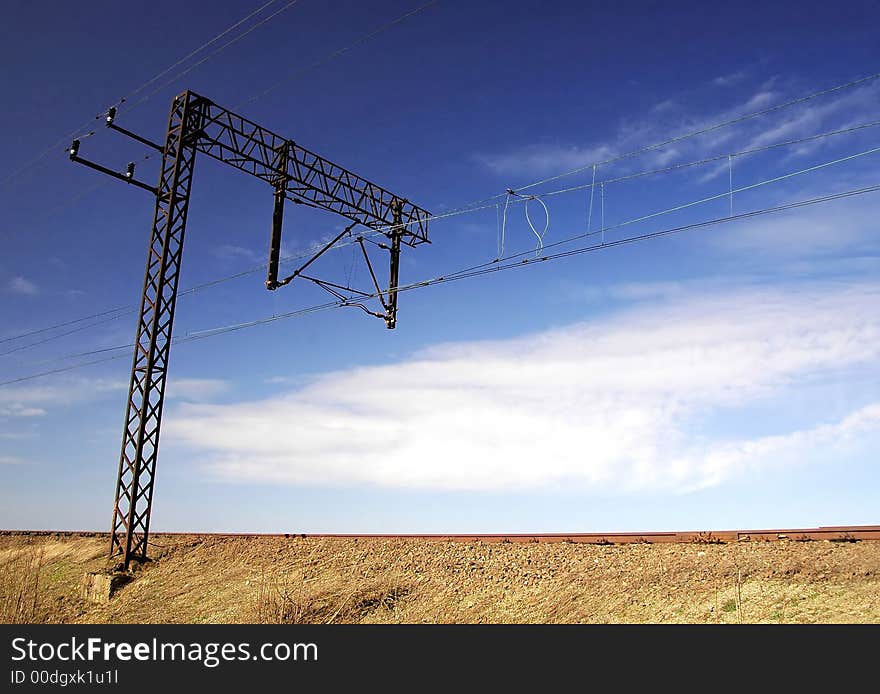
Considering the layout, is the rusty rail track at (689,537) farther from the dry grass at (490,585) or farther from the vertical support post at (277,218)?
the vertical support post at (277,218)

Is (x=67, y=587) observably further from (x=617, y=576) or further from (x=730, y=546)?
(x=730, y=546)

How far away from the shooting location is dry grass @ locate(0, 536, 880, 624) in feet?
33.4

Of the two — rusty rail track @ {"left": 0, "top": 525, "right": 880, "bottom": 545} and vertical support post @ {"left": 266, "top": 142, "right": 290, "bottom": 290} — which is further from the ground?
vertical support post @ {"left": 266, "top": 142, "right": 290, "bottom": 290}

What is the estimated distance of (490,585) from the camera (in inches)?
499

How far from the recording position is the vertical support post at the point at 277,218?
790 inches

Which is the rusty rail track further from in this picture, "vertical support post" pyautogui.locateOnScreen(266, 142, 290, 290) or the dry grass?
"vertical support post" pyautogui.locateOnScreen(266, 142, 290, 290)

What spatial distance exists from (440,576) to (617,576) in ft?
11.7

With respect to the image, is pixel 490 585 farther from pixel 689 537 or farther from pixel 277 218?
pixel 277 218

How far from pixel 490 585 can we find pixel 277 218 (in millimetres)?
12831

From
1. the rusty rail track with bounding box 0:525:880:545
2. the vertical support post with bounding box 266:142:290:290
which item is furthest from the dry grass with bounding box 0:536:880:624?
the vertical support post with bounding box 266:142:290:290

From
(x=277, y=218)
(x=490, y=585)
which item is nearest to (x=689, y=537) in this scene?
(x=490, y=585)

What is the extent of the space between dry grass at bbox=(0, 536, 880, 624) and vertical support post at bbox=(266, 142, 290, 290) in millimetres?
7518
